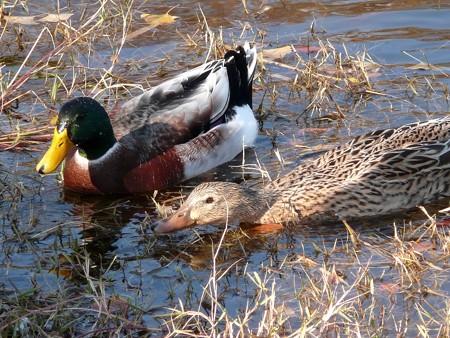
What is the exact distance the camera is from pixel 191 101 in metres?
8.55

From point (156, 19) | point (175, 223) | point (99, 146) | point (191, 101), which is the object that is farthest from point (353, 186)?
point (156, 19)

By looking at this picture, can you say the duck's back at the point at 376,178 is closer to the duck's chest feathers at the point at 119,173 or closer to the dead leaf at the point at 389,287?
the duck's chest feathers at the point at 119,173

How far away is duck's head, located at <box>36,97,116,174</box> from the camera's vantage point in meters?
7.73

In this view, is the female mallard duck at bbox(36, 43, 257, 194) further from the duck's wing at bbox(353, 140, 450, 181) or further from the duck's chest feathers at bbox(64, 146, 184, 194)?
the duck's wing at bbox(353, 140, 450, 181)

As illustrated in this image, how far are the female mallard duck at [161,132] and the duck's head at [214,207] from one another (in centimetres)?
105

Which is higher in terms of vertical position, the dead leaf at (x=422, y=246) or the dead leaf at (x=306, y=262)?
the dead leaf at (x=306, y=262)

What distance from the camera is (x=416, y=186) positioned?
745cm

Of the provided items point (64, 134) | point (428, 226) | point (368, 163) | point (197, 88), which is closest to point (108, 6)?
point (197, 88)

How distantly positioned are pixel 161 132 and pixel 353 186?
166 cm

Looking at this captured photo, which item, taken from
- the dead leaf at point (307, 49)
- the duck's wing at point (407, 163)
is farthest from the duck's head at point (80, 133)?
the dead leaf at point (307, 49)

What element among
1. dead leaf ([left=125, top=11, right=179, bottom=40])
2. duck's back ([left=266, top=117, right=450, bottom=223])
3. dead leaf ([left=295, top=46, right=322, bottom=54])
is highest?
duck's back ([left=266, top=117, right=450, bottom=223])

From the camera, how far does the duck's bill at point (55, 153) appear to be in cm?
764

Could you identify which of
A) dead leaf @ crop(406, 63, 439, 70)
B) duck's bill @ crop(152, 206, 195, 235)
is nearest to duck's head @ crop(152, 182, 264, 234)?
duck's bill @ crop(152, 206, 195, 235)

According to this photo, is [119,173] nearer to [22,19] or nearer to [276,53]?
[276,53]
